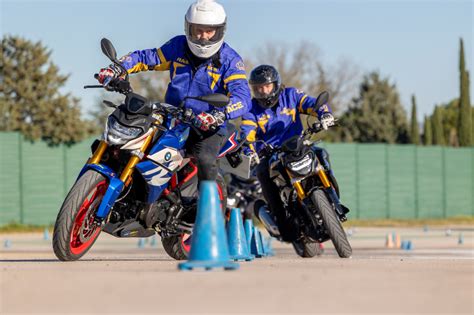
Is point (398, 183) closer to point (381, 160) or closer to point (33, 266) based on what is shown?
point (381, 160)

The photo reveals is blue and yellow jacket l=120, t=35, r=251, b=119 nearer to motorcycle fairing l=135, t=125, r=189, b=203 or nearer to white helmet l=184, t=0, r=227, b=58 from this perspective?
white helmet l=184, t=0, r=227, b=58

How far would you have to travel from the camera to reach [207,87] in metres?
10.3

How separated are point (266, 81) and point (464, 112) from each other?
4953 centimetres

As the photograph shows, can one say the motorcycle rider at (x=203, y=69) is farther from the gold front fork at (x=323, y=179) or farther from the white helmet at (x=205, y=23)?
the gold front fork at (x=323, y=179)

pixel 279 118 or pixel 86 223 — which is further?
pixel 279 118

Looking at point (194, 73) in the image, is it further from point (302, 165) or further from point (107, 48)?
point (302, 165)

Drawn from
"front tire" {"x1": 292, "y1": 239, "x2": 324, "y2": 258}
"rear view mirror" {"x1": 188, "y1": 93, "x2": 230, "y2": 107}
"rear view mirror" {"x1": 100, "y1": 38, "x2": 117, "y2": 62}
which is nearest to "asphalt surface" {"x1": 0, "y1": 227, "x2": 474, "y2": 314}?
"rear view mirror" {"x1": 188, "y1": 93, "x2": 230, "y2": 107}

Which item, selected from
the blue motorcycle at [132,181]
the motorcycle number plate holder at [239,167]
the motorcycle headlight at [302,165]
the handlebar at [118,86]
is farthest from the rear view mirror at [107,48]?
the motorcycle headlight at [302,165]

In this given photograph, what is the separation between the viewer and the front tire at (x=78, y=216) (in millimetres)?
8781

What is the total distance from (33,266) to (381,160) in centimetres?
3184

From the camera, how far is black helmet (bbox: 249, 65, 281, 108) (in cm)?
1296

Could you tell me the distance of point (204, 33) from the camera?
1022 cm

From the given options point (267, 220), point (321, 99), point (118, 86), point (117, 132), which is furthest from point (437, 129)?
point (117, 132)

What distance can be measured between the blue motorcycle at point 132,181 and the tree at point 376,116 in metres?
54.7
